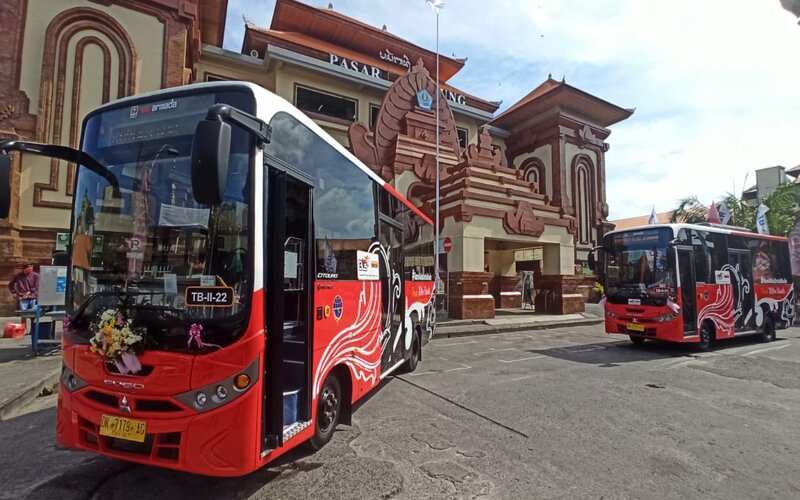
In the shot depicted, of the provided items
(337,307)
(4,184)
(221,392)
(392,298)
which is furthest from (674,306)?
(4,184)

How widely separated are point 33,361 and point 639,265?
12.9m

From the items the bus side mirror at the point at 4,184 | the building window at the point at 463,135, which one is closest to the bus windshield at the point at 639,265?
the bus side mirror at the point at 4,184

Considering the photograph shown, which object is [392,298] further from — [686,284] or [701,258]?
[701,258]

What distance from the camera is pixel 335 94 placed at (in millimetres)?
22578

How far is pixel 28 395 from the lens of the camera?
581cm

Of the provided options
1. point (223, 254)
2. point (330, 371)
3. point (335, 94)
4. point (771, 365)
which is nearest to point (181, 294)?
point (223, 254)

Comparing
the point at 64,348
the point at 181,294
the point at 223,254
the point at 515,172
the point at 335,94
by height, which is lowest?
the point at 64,348

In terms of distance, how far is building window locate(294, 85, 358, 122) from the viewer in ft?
71.5

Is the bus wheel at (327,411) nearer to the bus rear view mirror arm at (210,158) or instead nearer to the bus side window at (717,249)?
the bus rear view mirror arm at (210,158)

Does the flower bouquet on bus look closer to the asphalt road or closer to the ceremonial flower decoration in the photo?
the ceremonial flower decoration

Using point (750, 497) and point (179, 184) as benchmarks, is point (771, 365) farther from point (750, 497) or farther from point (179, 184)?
point (179, 184)

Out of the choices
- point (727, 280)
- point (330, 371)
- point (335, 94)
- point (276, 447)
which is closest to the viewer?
point (276, 447)

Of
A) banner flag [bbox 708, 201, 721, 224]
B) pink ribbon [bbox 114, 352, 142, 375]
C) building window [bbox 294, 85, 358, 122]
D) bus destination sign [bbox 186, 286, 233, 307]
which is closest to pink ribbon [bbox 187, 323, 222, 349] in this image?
bus destination sign [bbox 186, 286, 233, 307]

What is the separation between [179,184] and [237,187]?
501 mm
